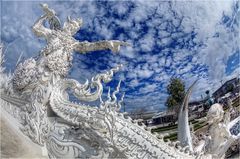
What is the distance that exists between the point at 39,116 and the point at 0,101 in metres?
0.58

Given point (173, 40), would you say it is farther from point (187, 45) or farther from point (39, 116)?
point (39, 116)

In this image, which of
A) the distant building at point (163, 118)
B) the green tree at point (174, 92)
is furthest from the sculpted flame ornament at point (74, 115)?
the green tree at point (174, 92)

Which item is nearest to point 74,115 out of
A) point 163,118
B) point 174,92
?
point 163,118

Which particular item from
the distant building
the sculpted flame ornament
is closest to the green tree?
the distant building

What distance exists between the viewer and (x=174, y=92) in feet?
11.0

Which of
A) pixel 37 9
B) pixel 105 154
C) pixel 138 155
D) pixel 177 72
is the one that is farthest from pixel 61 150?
pixel 37 9

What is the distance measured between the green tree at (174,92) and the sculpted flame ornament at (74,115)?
96 centimetres

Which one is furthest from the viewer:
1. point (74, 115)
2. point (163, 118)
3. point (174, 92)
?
point (174, 92)

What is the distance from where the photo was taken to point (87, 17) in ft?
12.0

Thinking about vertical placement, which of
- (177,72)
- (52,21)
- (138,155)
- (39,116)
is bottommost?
(138,155)

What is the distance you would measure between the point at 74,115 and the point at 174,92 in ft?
5.13

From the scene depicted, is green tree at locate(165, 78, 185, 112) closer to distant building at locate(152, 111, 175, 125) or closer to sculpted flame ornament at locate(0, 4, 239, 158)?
distant building at locate(152, 111, 175, 125)

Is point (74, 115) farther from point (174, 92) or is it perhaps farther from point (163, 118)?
point (174, 92)

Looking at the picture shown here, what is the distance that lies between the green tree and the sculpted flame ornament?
96 centimetres
